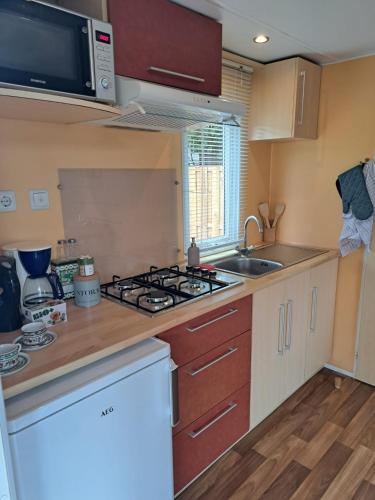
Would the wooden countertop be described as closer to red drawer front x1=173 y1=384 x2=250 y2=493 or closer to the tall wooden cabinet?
the tall wooden cabinet

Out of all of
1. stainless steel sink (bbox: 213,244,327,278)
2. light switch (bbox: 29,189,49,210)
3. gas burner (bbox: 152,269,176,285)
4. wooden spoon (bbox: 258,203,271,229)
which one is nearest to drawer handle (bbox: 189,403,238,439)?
gas burner (bbox: 152,269,176,285)

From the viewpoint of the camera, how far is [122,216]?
179 centimetres

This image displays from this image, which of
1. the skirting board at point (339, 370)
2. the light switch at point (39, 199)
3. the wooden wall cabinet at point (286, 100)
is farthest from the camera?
the skirting board at point (339, 370)

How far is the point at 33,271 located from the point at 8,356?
42 centimetres

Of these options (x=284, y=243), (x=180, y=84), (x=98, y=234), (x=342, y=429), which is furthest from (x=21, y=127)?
(x=342, y=429)

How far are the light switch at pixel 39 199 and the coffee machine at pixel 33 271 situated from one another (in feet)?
0.59

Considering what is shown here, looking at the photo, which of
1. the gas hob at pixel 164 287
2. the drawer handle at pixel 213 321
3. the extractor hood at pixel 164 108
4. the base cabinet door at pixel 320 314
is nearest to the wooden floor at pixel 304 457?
the base cabinet door at pixel 320 314

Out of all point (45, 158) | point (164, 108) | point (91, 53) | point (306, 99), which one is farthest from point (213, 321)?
point (306, 99)

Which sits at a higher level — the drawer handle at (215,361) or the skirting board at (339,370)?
the drawer handle at (215,361)

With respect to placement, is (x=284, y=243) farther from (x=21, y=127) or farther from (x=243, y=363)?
(x=21, y=127)

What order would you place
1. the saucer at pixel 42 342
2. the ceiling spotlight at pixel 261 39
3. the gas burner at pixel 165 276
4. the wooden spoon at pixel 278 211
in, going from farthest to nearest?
the wooden spoon at pixel 278 211
the ceiling spotlight at pixel 261 39
the gas burner at pixel 165 276
the saucer at pixel 42 342

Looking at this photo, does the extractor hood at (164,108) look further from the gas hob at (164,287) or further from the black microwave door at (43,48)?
the gas hob at (164,287)

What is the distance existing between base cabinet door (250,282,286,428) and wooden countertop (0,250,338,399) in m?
0.19

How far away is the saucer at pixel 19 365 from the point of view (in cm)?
95
